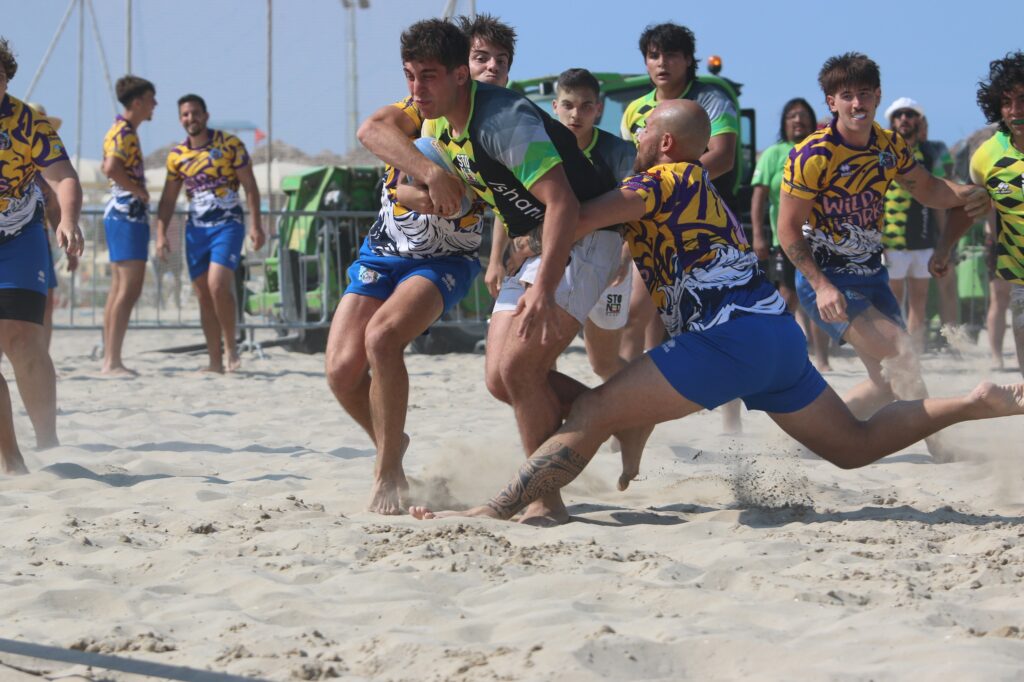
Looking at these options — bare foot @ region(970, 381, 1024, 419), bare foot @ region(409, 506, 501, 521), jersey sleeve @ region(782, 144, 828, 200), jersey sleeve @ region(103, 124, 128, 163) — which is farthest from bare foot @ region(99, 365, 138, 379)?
bare foot @ region(970, 381, 1024, 419)

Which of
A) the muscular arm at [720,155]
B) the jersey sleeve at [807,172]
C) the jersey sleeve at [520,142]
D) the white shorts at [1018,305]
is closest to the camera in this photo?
the jersey sleeve at [520,142]

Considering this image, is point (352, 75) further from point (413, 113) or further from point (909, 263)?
point (413, 113)

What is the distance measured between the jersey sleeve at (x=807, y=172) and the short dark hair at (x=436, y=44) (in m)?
1.70

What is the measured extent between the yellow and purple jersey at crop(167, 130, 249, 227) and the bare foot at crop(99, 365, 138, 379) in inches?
48.9

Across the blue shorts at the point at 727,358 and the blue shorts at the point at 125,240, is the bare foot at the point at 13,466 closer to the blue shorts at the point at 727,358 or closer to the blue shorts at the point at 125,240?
the blue shorts at the point at 727,358

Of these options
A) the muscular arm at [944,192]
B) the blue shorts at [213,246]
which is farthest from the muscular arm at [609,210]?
the blue shorts at [213,246]

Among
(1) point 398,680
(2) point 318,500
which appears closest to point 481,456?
(2) point 318,500

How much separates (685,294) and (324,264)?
8144 millimetres

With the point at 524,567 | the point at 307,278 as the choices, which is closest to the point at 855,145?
the point at 524,567

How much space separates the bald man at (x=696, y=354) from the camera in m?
4.10

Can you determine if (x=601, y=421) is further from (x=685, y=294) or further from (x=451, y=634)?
(x=451, y=634)

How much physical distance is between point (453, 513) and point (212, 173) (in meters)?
5.96

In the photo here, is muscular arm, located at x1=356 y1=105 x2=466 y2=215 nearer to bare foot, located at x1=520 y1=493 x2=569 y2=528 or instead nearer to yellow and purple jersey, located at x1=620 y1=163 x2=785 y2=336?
yellow and purple jersey, located at x1=620 y1=163 x2=785 y2=336

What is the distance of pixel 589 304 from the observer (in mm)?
4316
